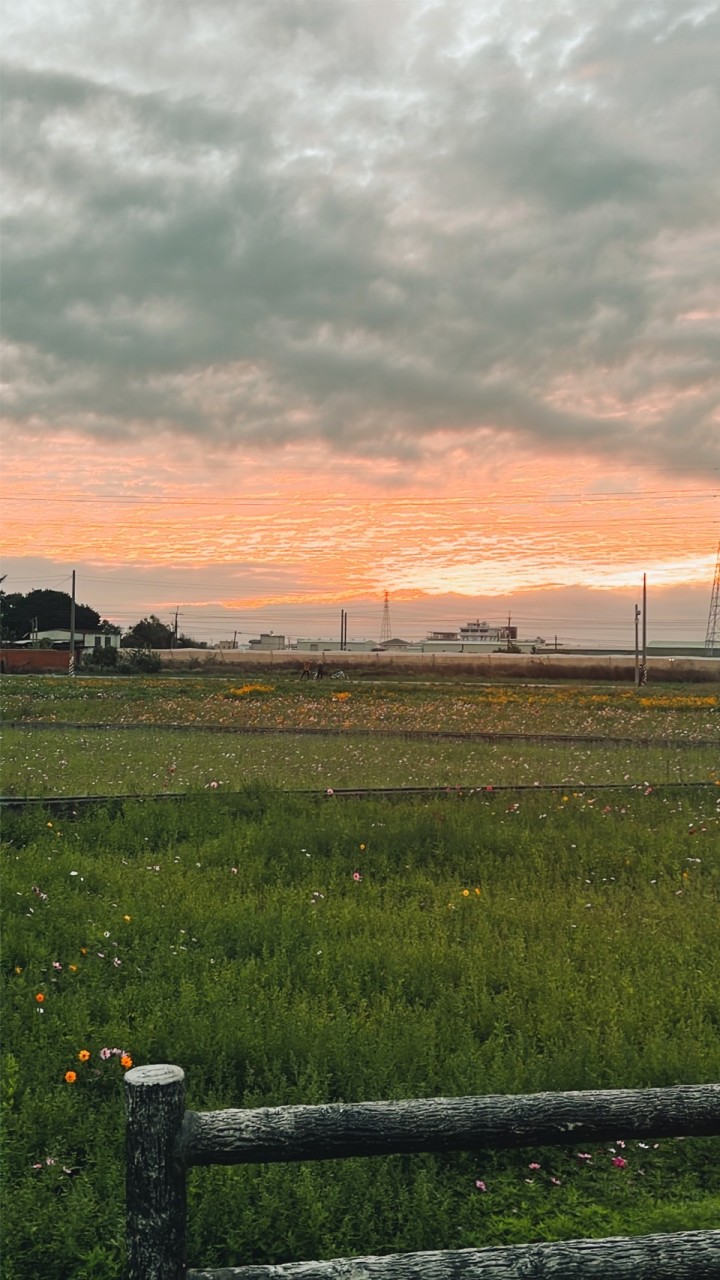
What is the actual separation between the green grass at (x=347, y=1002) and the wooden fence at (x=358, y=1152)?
138cm

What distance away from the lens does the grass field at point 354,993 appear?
416cm

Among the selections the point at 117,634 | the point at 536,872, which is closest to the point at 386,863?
the point at 536,872

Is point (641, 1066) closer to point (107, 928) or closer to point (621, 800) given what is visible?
point (107, 928)

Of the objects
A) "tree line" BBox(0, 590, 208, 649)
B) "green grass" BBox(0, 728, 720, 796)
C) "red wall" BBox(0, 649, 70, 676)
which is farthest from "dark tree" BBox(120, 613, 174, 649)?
"green grass" BBox(0, 728, 720, 796)

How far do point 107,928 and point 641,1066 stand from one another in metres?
4.11

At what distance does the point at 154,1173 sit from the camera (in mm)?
2691

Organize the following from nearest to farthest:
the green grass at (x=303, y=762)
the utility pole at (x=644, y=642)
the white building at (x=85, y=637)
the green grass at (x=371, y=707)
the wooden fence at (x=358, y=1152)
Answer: the wooden fence at (x=358, y=1152)
the green grass at (x=303, y=762)
the green grass at (x=371, y=707)
the utility pole at (x=644, y=642)
the white building at (x=85, y=637)

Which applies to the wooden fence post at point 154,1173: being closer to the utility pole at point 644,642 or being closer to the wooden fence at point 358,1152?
the wooden fence at point 358,1152

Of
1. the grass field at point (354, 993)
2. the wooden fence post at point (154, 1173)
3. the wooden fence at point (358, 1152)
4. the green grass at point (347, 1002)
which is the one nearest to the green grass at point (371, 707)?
the grass field at point (354, 993)

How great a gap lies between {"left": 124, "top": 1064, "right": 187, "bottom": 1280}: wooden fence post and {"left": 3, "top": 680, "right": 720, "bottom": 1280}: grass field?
133 cm

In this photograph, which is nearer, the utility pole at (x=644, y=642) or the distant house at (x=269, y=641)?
the utility pole at (x=644, y=642)

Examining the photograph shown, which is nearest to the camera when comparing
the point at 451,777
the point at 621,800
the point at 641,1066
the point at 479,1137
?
the point at 479,1137

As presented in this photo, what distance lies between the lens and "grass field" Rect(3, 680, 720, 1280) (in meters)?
4.16

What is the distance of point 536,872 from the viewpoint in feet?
32.3
